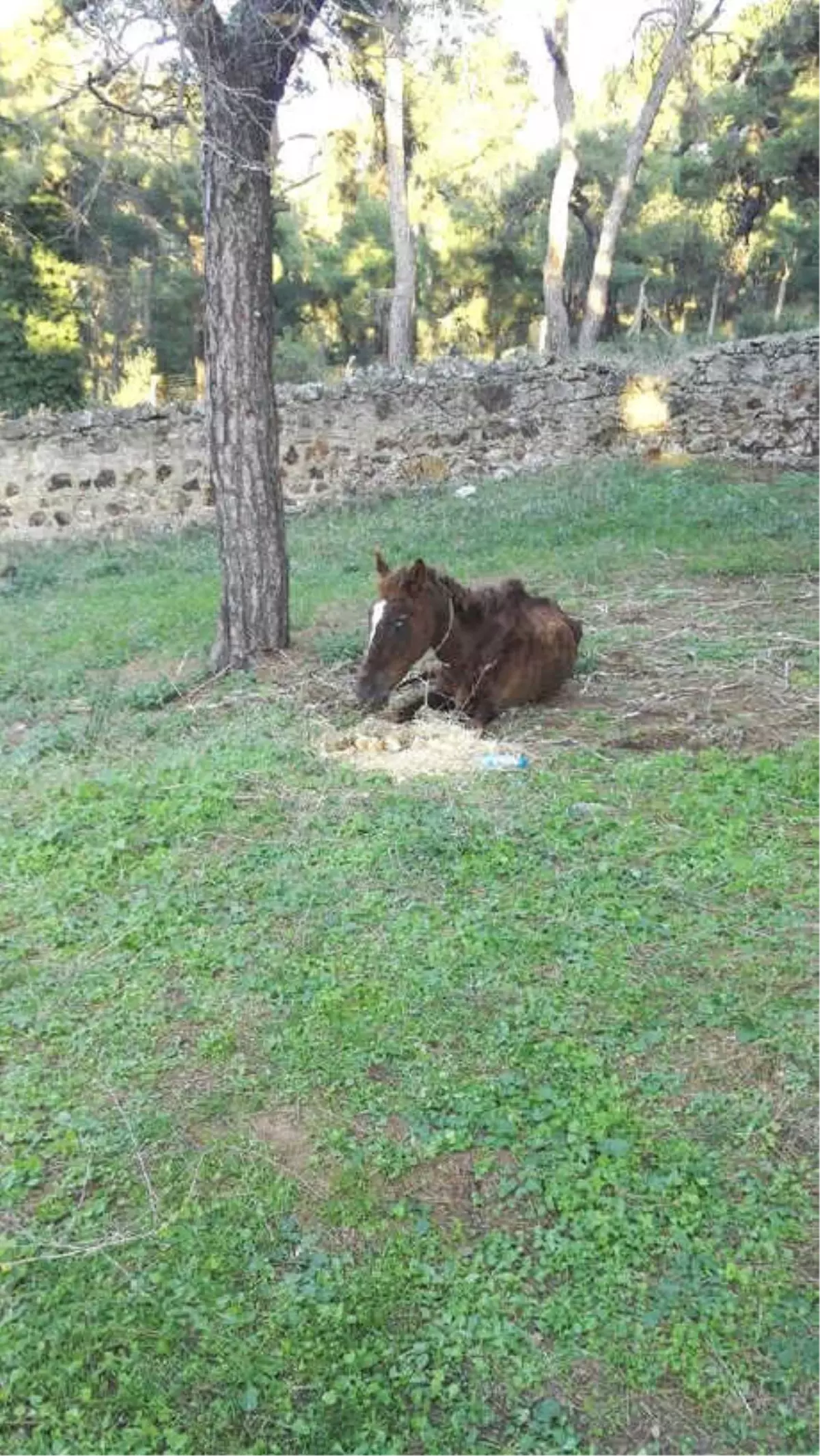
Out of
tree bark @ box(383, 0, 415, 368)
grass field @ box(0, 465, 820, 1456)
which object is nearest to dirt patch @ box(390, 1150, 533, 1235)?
grass field @ box(0, 465, 820, 1456)

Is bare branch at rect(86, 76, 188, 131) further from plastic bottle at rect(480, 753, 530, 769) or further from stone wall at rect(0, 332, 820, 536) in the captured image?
stone wall at rect(0, 332, 820, 536)

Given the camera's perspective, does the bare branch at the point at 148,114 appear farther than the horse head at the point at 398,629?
Yes

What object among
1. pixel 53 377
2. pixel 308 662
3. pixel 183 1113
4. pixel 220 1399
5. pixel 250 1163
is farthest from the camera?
pixel 53 377

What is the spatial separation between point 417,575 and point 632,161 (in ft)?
56.7

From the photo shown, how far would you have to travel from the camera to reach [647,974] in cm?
355

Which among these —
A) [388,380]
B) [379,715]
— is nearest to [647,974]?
[379,715]

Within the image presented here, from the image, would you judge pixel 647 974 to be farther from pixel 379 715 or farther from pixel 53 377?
pixel 53 377

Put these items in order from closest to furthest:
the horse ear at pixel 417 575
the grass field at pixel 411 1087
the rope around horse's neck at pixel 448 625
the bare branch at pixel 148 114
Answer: the grass field at pixel 411 1087, the horse ear at pixel 417 575, the rope around horse's neck at pixel 448 625, the bare branch at pixel 148 114

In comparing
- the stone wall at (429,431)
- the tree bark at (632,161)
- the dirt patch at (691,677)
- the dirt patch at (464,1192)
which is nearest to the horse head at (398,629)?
the dirt patch at (691,677)

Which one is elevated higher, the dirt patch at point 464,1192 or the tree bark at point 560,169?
the tree bark at point 560,169

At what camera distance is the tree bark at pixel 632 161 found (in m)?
16.8

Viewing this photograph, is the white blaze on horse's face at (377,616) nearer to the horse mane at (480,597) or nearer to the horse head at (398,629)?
the horse head at (398,629)

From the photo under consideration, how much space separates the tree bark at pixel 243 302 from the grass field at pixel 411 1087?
50.5 inches

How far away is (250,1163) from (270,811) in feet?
7.21
